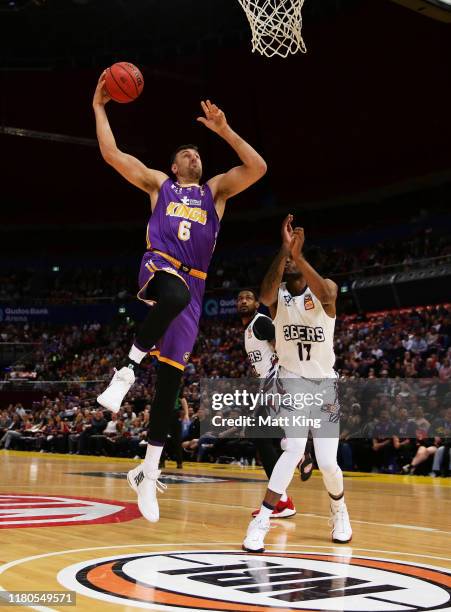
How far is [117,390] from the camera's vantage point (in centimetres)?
518

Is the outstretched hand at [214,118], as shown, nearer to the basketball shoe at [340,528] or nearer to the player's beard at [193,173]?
the player's beard at [193,173]

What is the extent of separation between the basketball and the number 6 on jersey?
1.05 meters

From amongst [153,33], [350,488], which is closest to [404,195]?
[153,33]

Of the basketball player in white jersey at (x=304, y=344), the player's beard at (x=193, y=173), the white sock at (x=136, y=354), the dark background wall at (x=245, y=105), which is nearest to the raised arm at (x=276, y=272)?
the basketball player in white jersey at (x=304, y=344)

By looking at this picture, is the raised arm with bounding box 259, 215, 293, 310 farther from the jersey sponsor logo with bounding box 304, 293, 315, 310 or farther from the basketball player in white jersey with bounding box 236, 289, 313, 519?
the basketball player in white jersey with bounding box 236, 289, 313, 519

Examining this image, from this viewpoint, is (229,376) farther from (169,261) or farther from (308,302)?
(169,261)

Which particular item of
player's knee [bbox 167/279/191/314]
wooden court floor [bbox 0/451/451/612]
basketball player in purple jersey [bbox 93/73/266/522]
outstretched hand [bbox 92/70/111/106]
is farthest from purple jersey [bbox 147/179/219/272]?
wooden court floor [bbox 0/451/451/612]

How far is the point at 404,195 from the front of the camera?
1189 inches

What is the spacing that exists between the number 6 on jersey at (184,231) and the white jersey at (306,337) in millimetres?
973

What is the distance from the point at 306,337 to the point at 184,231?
1.22 m

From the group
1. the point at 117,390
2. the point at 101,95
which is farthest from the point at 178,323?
the point at 101,95

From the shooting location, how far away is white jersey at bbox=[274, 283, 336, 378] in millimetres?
5707

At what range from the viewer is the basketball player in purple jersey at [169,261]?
5.25 m

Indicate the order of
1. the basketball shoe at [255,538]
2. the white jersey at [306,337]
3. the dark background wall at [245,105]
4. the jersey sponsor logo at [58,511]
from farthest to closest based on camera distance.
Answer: the dark background wall at [245,105]
the jersey sponsor logo at [58,511]
the white jersey at [306,337]
the basketball shoe at [255,538]
